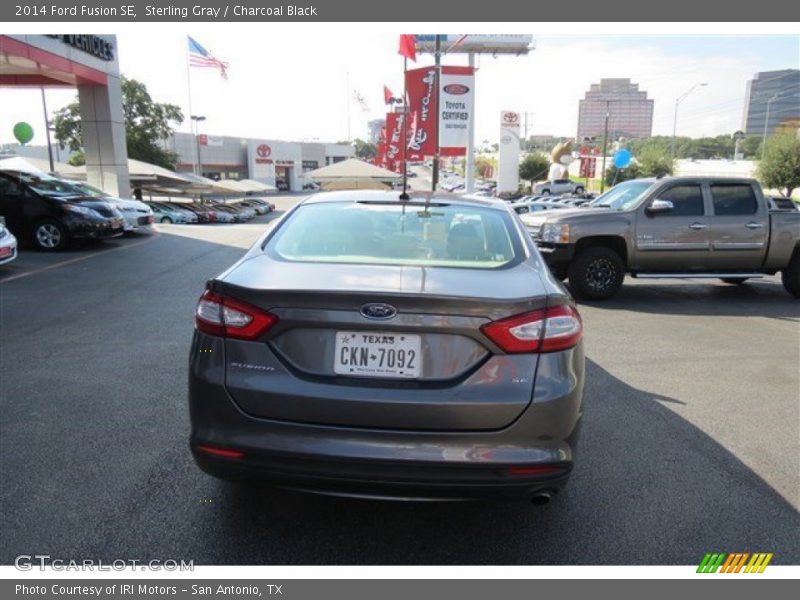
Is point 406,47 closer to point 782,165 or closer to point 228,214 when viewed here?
point 228,214

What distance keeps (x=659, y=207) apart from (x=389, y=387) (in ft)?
24.3

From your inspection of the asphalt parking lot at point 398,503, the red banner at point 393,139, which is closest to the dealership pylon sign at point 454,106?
the red banner at point 393,139

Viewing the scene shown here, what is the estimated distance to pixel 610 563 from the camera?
266 centimetres

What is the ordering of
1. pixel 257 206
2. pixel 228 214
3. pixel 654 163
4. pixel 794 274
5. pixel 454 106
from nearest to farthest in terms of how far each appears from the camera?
pixel 794 274 < pixel 454 106 < pixel 228 214 < pixel 257 206 < pixel 654 163

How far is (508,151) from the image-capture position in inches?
2055

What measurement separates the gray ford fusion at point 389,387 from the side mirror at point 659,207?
22.5 ft

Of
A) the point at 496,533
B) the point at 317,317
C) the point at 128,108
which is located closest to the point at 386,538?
the point at 496,533

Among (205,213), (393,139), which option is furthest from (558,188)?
(205,213)

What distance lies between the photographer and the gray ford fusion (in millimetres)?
2375

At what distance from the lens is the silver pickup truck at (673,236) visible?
28.5ft

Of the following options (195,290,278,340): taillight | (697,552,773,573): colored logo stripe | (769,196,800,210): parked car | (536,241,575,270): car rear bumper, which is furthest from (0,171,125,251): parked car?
(697,552,773,573): colored logo stripe

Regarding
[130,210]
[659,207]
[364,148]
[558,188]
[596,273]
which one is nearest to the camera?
[659,207]

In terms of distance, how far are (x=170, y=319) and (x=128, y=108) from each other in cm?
5895

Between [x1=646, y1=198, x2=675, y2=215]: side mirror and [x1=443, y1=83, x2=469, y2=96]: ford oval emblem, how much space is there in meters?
14.8
